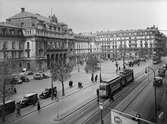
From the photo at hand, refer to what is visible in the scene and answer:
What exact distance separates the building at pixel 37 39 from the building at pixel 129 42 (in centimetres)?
6913

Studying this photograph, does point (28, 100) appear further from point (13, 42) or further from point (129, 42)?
point (129, 42)

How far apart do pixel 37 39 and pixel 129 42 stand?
94649mm

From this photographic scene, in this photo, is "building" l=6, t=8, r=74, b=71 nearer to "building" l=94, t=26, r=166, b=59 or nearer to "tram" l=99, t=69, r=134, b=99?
"tram" l=99, t=69, r=134, b=99

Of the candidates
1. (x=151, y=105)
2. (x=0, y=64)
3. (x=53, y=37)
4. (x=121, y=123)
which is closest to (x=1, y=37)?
(x=53, y=37)

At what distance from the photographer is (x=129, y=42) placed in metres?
149

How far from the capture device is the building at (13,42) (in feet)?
196

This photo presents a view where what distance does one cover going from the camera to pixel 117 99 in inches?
1211

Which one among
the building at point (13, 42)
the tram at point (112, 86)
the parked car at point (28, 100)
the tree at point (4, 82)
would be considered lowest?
the parked car at point (28, 100)

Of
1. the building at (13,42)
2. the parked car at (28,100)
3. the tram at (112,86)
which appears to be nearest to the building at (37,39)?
the building at (13,42)

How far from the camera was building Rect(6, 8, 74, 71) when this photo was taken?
6847 centimetres

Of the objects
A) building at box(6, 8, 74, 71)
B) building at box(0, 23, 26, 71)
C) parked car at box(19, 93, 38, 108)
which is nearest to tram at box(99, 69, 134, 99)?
parked car at box(19, 93, 38, 108)

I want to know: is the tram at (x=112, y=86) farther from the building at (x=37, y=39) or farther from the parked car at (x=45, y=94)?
the building at (x=37, y=39)

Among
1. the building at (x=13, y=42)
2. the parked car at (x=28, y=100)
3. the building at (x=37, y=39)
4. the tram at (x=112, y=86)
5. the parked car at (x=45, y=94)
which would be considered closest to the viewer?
the parked car at (x=28, y=100)

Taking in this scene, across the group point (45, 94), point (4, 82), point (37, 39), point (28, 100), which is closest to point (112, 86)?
point (45, 94)
